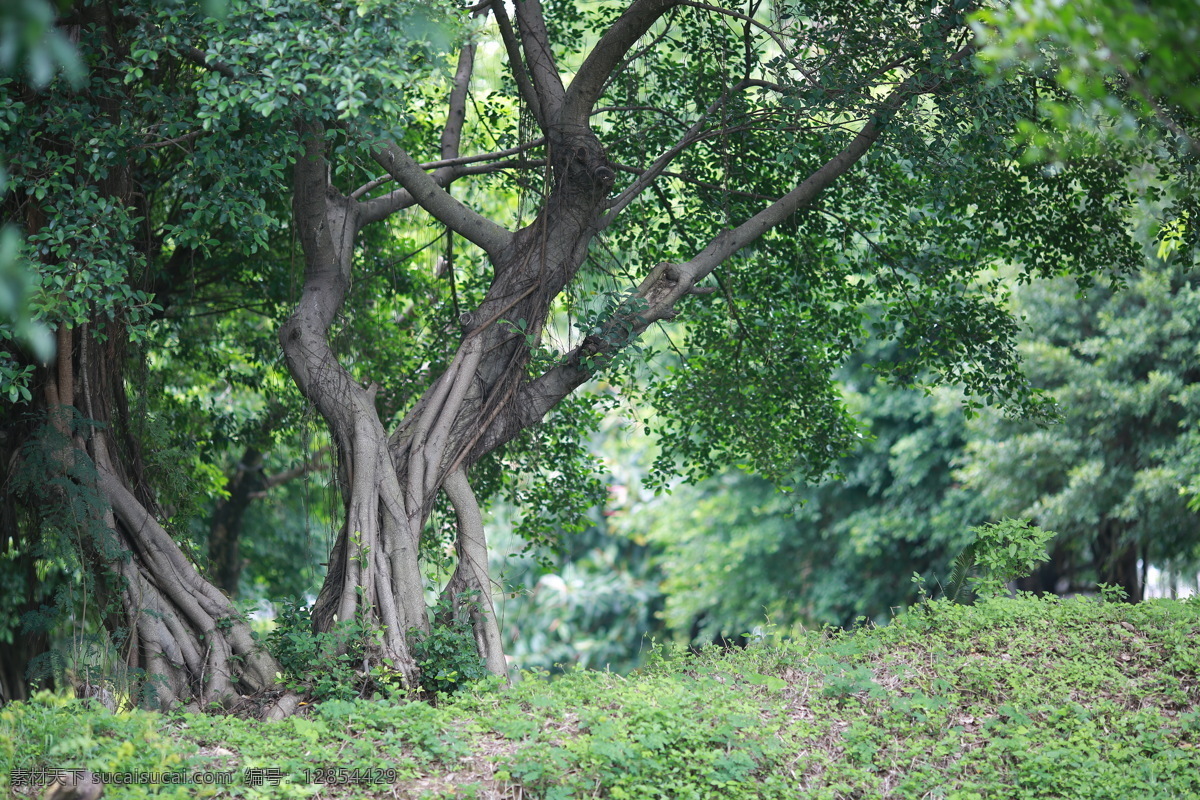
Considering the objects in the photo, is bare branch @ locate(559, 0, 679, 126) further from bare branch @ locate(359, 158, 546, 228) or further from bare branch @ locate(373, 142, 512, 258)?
bare branch @ locate(373, 142, 512, 258)

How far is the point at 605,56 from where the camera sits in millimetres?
6844

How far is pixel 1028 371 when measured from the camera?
14.8 m

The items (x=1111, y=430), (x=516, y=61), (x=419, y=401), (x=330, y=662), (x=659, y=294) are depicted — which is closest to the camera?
(x=330, y=662)

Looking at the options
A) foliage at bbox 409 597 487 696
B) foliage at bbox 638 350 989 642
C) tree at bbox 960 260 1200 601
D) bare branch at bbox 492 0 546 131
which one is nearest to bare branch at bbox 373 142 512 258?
bare branch at bbox 492 0 546 131

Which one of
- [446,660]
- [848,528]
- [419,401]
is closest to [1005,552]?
[446,660]

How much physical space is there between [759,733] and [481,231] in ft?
13.0

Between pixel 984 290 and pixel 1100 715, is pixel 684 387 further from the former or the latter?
pixel 1100 715

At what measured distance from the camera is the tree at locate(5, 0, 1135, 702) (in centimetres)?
568

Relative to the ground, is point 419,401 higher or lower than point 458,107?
lower

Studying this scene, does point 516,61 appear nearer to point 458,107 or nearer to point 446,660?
point 458,107

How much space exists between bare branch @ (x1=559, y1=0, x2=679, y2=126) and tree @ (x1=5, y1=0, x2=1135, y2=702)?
2cm

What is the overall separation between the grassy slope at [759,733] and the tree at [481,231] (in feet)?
3.56

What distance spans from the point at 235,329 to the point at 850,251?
21.6 ft

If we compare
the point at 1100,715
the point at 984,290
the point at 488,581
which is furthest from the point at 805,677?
the point at 984,290
